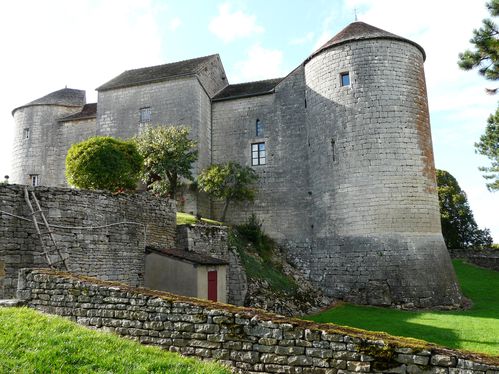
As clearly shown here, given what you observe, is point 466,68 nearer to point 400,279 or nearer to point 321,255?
point 400,279

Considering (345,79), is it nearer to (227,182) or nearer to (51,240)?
(227,182)

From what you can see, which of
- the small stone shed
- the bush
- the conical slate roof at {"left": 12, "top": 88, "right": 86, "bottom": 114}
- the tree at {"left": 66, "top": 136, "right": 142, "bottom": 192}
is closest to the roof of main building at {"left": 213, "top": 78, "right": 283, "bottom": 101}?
the bush

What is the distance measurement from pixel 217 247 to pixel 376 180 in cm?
716

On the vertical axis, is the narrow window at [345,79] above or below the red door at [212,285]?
above

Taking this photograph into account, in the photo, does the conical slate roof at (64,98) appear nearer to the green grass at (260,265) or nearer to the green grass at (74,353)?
the green grass at (260,265)

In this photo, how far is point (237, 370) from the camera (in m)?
4.96

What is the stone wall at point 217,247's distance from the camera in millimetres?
14680

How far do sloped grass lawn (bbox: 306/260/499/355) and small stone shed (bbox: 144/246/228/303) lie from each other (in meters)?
3.60

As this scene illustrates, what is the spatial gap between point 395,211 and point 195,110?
11.5 m

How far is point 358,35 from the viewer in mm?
18172

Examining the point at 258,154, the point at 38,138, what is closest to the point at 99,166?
the point at 258,154

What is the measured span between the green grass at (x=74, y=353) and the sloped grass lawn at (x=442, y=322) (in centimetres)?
686

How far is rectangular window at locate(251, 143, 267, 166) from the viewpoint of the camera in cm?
2153

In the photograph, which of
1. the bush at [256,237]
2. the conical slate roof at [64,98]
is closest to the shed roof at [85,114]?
the conical slate roof at [64,98]
